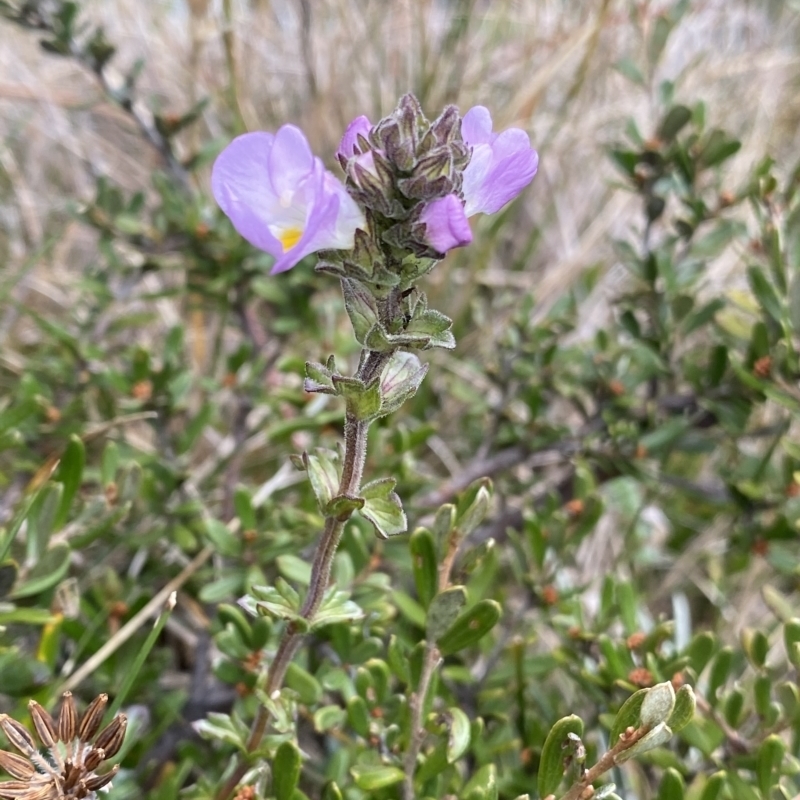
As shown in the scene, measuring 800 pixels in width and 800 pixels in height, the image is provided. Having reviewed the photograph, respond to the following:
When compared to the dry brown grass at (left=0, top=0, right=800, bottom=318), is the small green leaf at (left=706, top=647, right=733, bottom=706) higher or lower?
lower

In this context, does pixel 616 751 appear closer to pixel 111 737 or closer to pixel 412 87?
pixel 111 737

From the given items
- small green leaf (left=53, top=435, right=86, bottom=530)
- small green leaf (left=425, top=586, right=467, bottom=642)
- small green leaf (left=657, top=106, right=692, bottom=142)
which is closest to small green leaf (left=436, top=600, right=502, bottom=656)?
small green leaf (left=425, top=586, right=467, bottom=642)

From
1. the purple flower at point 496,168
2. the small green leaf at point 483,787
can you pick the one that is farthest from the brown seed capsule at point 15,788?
the purple flower at point 496,168

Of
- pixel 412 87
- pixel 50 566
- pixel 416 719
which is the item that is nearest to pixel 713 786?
pixel 416 719

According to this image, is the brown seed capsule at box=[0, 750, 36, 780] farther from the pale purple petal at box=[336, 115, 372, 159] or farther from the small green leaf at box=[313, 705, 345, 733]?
the pale purple petal at box=[336, 115, 372, 159]

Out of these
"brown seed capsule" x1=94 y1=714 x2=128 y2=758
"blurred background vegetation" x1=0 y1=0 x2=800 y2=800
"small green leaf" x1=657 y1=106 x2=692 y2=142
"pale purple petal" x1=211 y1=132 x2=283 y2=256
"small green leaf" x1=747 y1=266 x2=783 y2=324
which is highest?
"pale purple petal" x1=211 y1=132 x2=283 y2=256

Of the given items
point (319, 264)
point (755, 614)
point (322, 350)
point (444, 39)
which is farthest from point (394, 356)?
point (444, 39)
